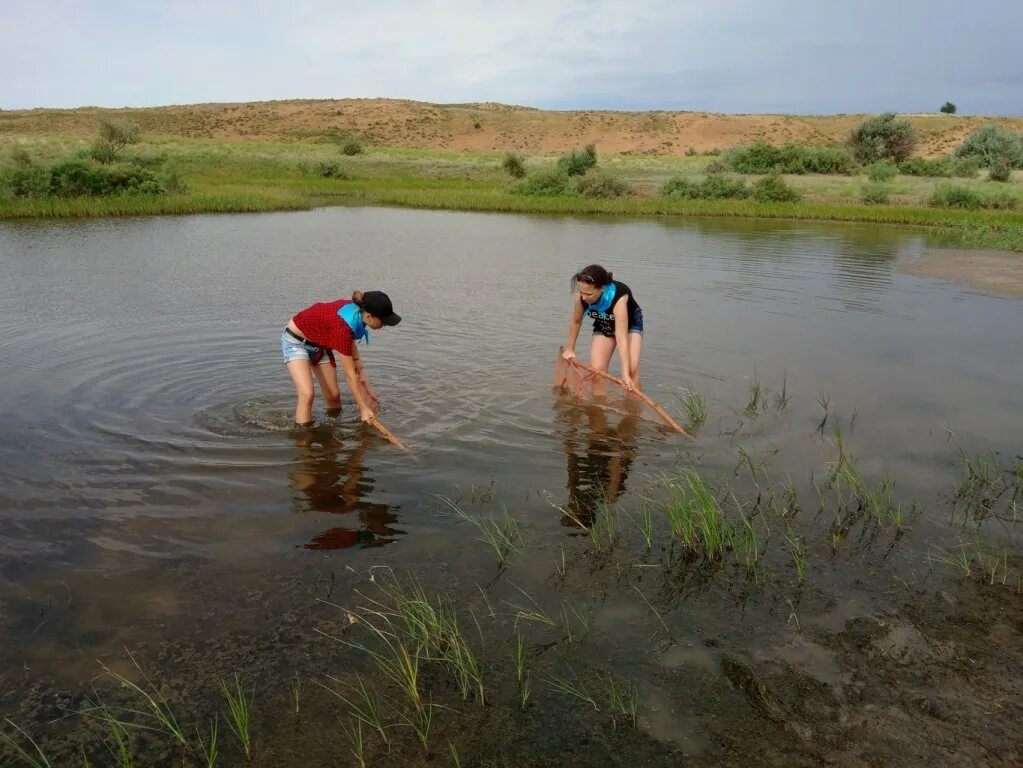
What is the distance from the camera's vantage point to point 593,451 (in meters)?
6.25

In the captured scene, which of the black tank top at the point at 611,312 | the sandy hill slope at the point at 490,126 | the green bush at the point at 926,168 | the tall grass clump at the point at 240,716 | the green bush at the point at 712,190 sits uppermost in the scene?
the sandy hill slope at the point at 490,126

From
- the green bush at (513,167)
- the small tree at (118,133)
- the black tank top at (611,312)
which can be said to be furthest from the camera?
the small tree at (118,133)

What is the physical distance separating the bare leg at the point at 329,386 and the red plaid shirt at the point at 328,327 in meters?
0.50

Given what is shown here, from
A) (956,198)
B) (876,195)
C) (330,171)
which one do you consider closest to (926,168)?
(956,198)

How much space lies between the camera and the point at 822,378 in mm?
8555

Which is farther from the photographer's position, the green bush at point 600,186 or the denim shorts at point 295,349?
the green bush at point 600,186

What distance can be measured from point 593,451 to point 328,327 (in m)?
2.38

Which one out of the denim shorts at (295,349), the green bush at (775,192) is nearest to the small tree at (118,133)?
the green bush at (775,192)

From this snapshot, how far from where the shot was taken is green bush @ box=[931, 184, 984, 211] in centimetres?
2864

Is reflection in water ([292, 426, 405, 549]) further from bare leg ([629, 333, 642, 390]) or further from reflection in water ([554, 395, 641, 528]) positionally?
bare leg ([629, 333, 642, 390])

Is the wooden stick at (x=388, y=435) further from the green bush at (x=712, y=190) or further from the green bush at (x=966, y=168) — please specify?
the green bush at (x=966, y=168)

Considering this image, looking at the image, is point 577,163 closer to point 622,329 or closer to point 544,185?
point 544,185

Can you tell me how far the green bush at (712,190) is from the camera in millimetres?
31875

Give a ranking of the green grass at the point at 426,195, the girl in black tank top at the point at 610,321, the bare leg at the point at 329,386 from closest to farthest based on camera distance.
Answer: the bare leg at the point at 329,386, the girl in black tank top at the point at 610,321, the green grass at the point at 426,195
